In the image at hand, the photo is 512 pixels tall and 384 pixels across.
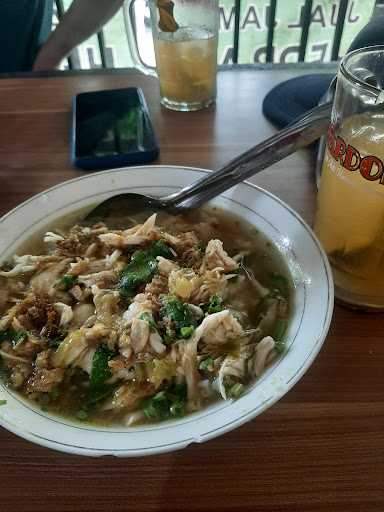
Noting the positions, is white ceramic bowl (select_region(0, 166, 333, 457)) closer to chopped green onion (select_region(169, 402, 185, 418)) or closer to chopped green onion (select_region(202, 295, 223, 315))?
chopped green onion (select_region(169, 402, 185, 418))

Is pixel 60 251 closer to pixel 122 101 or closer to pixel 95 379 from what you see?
pixel 95 379

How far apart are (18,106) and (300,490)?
157cm

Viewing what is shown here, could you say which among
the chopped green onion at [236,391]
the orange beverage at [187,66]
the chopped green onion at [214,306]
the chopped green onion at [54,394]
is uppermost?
the orange beverage at [187,66]

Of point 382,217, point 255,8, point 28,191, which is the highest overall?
point 382,217

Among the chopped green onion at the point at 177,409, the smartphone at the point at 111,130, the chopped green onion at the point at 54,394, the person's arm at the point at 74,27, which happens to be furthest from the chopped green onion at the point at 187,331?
the person's arm at the point at 74,27

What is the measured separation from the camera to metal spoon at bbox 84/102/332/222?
3.21 ft

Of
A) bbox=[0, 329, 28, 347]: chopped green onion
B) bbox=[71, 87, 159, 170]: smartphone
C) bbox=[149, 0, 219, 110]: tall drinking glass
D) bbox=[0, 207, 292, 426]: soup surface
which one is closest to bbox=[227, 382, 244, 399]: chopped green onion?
bbox=[0, 207, 292, 426]: soup surface

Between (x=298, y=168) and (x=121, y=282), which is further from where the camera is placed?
(x=298, y=168)

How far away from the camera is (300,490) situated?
65 cm

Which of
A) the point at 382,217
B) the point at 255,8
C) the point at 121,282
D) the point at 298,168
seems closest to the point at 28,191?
the point at 121,282

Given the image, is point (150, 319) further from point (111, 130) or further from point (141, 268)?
point (111, 130)

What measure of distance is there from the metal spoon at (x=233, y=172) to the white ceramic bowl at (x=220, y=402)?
1.3 inches

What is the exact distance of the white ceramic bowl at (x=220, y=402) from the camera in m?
0.62

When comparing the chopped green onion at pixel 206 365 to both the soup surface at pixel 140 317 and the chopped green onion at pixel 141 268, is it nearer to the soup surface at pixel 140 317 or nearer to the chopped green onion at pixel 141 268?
the soup surface at pixel 140 317
